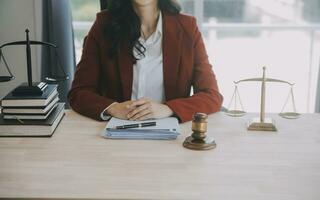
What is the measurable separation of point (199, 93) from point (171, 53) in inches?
9.4

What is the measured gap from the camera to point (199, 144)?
156 centimetres

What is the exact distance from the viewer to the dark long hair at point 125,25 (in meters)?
2.11

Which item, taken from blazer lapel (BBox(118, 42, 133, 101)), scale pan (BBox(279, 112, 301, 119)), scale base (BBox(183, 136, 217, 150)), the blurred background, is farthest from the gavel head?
the blurred background

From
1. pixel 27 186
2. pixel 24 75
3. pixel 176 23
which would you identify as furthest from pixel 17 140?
pixel 24 75

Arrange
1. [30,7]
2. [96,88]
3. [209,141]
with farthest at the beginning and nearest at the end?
[30,7] → [96,88] → [209,141]

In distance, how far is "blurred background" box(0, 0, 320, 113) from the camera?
130 inches

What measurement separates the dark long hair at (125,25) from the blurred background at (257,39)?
1.06m

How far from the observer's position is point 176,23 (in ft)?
7.09

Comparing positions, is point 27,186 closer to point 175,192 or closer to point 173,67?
point 175,192

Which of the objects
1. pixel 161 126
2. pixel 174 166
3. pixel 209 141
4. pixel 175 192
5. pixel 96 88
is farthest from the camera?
pixel 96 88

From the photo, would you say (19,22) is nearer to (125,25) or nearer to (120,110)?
(125,25)

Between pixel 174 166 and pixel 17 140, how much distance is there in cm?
57

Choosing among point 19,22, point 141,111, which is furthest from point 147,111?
point 19,22

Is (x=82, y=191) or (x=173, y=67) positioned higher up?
(x=173, y=67)
